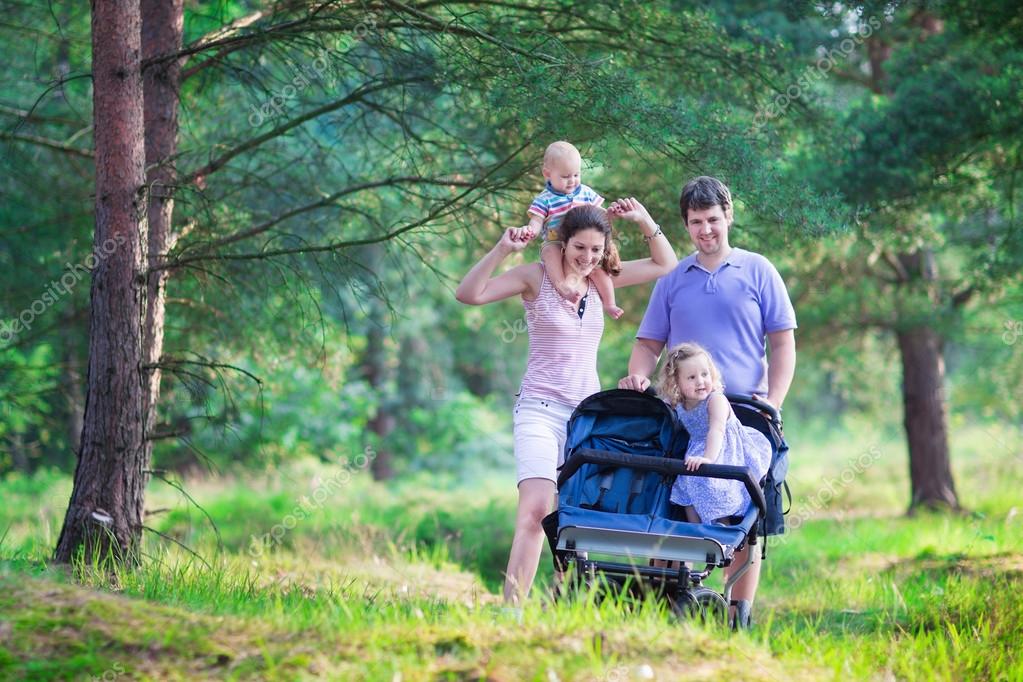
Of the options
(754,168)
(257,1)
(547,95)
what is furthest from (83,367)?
(754,168)

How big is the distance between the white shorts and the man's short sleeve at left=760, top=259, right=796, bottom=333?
99cm

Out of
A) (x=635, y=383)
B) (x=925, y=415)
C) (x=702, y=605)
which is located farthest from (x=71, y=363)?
(x=925, y=415)

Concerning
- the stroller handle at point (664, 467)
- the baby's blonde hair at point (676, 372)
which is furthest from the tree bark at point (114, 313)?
the baby's blonde hair at point (676, 372)

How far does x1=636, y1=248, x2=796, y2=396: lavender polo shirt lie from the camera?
4715mm

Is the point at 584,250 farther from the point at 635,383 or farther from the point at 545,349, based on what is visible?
the point at 635,383

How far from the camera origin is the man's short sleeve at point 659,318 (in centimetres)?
500

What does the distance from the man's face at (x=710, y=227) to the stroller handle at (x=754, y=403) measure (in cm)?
72

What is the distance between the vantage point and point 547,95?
17.0ft

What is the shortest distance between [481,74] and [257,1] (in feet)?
6.49

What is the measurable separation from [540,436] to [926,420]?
795cm

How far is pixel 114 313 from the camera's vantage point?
5254mm

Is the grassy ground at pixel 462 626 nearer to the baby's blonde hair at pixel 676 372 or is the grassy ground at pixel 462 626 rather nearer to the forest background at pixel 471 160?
the baby's blonde hair at pixel 676 372

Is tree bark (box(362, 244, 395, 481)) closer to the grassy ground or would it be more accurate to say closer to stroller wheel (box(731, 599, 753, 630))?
the grassy ground

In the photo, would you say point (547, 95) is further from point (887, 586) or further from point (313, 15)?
point (887, 586)
